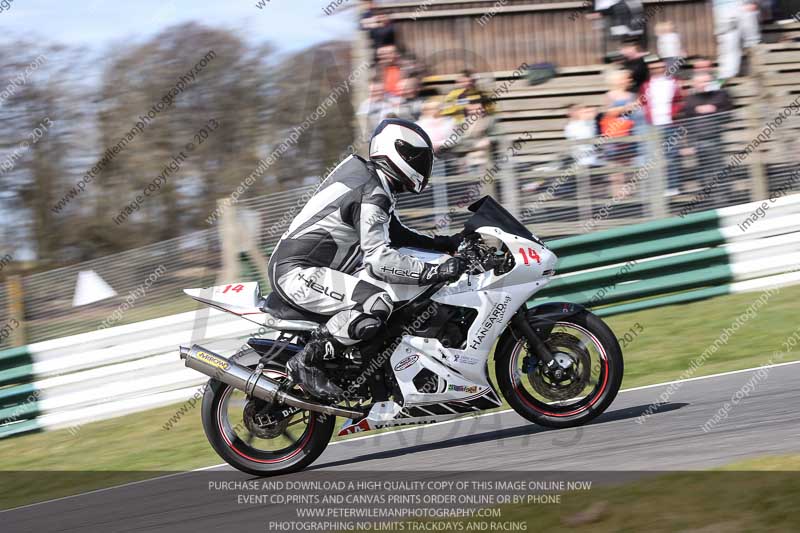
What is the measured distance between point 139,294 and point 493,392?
4.45 meters

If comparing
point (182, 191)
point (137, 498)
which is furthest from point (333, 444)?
point (182, 191)

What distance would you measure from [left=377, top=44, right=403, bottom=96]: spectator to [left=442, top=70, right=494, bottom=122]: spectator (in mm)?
844

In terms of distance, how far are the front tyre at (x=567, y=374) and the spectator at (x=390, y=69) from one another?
6.07 meters

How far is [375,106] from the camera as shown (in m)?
11.4

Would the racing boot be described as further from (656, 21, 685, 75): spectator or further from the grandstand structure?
(656, 21, 685, 75): spectator

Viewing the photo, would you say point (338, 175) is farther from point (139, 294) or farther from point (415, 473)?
point (139, 294)

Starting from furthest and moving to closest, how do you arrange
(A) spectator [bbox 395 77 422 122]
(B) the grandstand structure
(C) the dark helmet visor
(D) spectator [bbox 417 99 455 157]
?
(A) spectator [bbox 395 77 422 122] < (D) spectator [bbox 417 99 455 157] < (B) the grandstand structure < (C) the dark helmet visor

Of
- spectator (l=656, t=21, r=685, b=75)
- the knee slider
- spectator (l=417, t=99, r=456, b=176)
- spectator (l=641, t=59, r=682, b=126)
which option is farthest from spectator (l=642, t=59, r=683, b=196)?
the knee slider

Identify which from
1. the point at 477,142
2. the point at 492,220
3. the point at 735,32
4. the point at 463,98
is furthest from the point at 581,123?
the point at 492,220

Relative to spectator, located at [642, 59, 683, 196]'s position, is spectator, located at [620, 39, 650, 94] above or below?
above

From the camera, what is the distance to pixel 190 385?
9.04 metres

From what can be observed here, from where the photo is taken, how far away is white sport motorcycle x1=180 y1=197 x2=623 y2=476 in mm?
5852

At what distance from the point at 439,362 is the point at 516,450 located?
26.2 inches

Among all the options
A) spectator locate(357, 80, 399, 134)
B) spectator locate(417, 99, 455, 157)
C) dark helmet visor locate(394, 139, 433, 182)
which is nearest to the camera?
dark helmet visor locate(394, 139, 433, 182)
